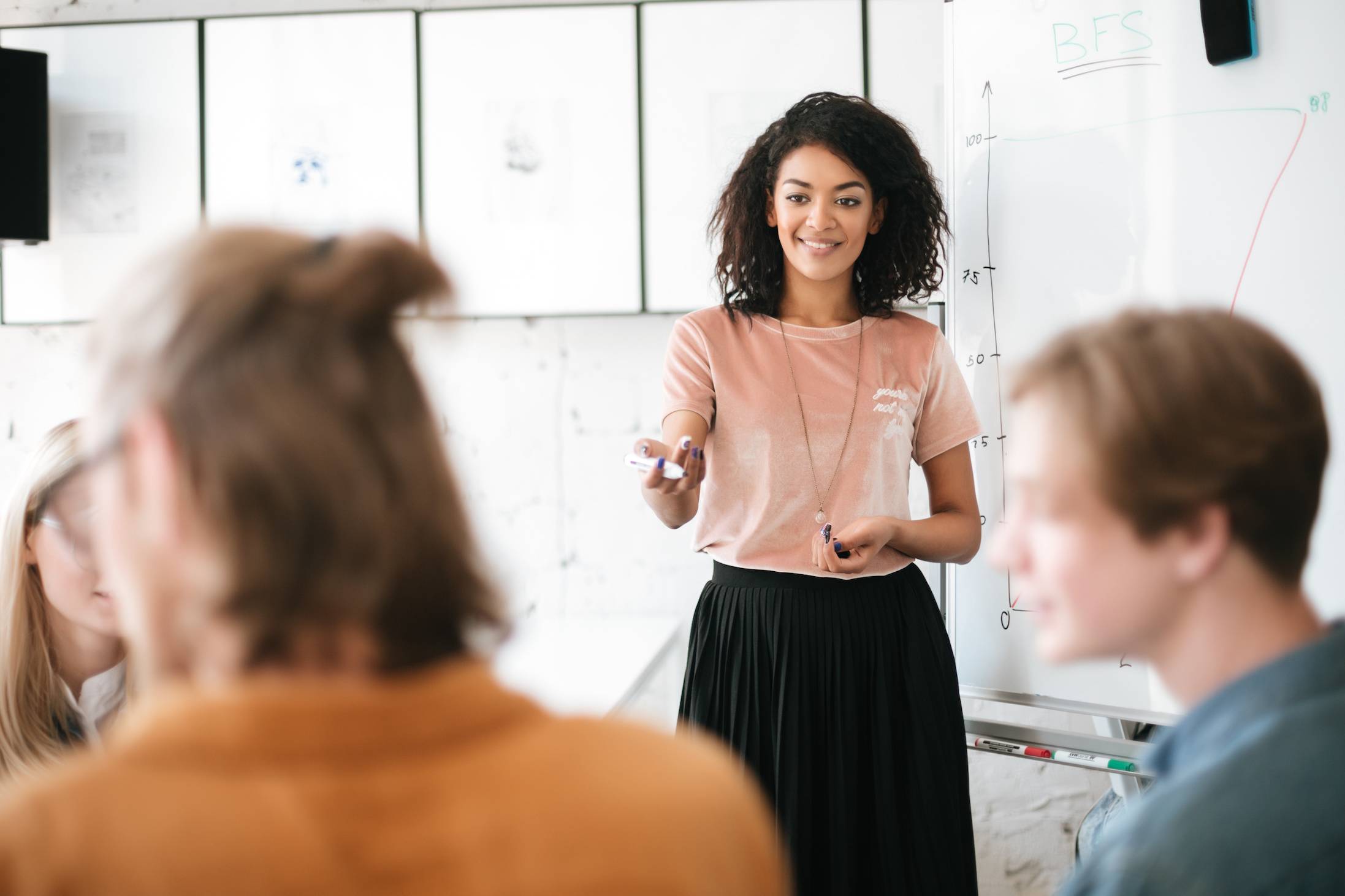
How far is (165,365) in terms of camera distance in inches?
19.8

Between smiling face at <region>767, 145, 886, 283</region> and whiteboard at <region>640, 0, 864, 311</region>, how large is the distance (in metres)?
0.65

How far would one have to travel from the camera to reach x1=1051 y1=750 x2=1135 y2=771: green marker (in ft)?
4.82

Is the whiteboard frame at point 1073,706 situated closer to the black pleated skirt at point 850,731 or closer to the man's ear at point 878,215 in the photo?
the black pleated skirt at point 850,731

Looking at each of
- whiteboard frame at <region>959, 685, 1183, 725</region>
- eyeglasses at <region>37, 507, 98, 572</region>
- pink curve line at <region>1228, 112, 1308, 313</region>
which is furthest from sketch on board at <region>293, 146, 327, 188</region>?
pink curve line at <region>1228, 112, 1308, 313</region>

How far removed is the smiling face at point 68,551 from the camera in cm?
118

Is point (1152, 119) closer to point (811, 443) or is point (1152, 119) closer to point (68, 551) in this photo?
point (811, 443)

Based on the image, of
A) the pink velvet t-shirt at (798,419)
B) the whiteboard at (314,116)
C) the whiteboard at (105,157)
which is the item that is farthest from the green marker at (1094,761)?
the whiteboard at (105,157)

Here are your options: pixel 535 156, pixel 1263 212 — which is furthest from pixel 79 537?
pixel 1263 212

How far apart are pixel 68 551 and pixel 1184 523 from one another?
113cm

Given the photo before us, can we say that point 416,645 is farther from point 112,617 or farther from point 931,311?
point 931,311

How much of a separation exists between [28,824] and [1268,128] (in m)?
1.54

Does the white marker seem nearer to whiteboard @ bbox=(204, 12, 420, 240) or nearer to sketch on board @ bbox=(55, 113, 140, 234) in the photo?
whiteboard @ bbox=(204, 12, 420, 240)

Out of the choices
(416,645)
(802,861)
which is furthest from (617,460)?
(416,645)

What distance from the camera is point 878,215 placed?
5.45ft
